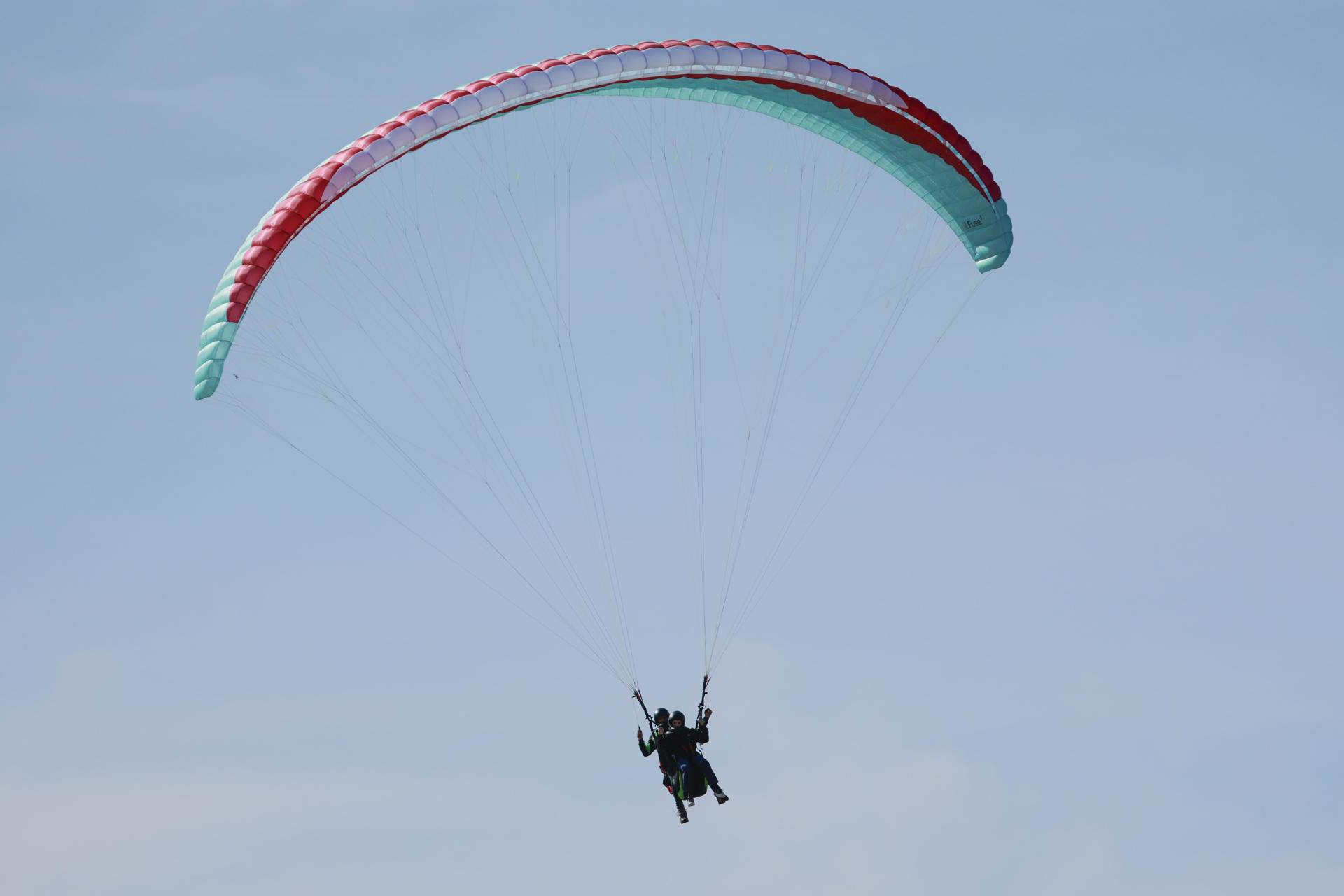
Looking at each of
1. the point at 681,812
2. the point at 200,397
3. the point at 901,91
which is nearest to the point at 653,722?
the point at 681,812

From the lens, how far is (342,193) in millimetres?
29422

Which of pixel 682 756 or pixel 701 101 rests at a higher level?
pixel 701 101

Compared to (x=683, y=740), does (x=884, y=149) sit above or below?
above

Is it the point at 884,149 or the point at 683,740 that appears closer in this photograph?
the point at 683,740

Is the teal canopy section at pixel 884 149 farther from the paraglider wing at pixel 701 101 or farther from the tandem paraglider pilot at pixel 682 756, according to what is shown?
the tandem paraglider pilot at pixel 682 756

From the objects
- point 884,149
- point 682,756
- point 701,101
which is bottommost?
point 682,756

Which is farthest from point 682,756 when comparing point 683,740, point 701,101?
point 701,101

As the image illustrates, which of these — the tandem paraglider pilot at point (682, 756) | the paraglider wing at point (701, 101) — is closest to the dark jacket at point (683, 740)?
the tandem paraglider pilot at point (682, 756)

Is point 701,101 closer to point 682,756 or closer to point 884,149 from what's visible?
point 884,149

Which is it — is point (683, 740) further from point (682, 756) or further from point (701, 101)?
point (701, 101)

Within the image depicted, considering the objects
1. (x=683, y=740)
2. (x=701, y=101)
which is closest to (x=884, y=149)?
(x=701, y=101)

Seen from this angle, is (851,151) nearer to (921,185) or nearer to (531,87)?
(921,185)

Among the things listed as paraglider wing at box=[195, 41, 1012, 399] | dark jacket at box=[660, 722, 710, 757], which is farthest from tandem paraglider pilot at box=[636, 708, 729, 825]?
paraglider wing at box=[195, 41, 1012, 399]

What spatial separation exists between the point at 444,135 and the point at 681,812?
7997 millimetres
